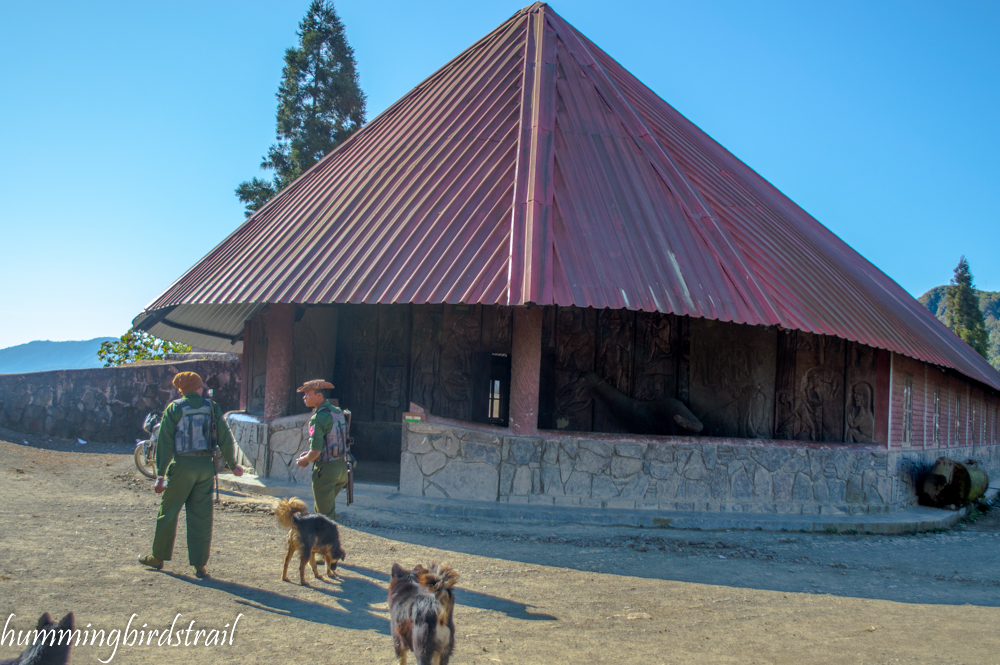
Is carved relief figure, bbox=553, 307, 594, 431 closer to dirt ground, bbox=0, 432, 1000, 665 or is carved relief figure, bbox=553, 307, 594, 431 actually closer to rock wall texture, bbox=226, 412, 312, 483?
dirt ground, bbox=0, 432, 1000, 665

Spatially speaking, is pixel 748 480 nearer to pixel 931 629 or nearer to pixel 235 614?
pixel 931 629

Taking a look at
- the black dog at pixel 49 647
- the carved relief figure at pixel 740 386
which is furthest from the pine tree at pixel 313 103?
the black dog at pixel 49 647

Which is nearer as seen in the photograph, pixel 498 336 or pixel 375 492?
pixel 375 492

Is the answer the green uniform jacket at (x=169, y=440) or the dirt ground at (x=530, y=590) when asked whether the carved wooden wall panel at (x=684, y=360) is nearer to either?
the dirt ground at (x=530, y=590)

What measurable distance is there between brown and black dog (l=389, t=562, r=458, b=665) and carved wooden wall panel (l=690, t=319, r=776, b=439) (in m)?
8.65

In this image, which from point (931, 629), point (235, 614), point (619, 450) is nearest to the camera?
point (235, 614)

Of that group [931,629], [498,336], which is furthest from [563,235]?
[931,629]

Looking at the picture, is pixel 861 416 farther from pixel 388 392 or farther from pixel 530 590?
pixel 388 392

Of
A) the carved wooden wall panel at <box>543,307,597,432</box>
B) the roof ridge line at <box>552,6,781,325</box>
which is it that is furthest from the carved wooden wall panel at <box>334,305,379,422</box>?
the roof ridge line at <box>552,6,781,325</box>

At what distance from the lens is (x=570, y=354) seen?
12.9 meters

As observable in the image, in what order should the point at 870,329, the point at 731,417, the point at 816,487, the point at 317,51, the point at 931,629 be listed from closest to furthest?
the point at 931,629 → the point at 816,487 → the point at 870,329 → the point at 731,417 → the point at 317,51

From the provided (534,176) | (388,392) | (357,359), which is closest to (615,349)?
(534,176)

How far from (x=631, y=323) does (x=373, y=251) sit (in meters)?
5.35

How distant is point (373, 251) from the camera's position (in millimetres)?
10000
